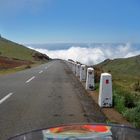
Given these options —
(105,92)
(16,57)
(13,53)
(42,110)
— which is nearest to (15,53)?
(13,53)

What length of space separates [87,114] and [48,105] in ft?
7.14

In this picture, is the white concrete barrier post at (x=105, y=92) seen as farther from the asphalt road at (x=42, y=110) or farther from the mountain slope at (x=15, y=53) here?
the mountain slope at (x=15, y=53)

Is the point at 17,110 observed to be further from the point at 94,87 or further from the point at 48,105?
the point at 94,87

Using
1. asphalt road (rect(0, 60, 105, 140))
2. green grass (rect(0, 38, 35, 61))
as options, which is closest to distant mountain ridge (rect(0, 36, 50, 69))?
green grass (rect(0, 38, 35, 61))

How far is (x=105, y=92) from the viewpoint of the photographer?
11836 millimetres

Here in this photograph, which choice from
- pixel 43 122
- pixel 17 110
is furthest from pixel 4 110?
pixel 43 122

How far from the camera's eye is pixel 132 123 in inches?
375

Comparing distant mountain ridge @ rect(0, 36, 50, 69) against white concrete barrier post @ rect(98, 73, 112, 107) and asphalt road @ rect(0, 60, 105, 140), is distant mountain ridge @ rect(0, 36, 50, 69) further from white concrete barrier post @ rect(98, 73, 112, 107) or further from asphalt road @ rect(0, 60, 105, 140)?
white concrete barrier post @ rect(98, 73, 112, 107)

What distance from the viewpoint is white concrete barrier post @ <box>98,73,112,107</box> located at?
1182 cm

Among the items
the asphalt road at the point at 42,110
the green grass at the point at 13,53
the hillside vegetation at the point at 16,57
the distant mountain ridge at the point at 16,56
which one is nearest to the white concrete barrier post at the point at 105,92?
the asphalt road at the point at 42,110

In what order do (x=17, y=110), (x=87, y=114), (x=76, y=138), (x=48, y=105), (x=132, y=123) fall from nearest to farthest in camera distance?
(x=76, y=138) < (x=132, y=123) < (x=87, y=114) < (x=17, y=110) < (x=48, y=105)

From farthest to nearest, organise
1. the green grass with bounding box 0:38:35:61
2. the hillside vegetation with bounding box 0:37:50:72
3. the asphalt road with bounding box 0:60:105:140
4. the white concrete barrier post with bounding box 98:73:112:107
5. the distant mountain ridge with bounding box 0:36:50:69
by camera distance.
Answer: the green grass with bounding box 0:38:35:61
the distant mountain ridge with bounding box 0:36:50:69
the hillside vegetation with bounding box 0:37:50:72
the white concrete barrier post with bounding box 98:73:112:107
the asphalt road with bounding box 0:60:105:140

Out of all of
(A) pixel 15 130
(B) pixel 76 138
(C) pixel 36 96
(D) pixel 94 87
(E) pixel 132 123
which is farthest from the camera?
(D) pixel 94 87

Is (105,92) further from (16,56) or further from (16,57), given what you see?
(16,56)
